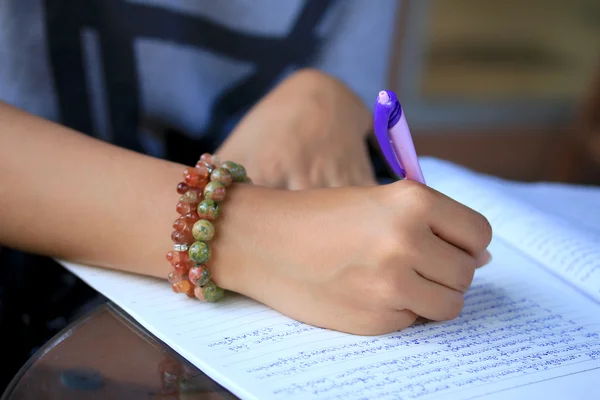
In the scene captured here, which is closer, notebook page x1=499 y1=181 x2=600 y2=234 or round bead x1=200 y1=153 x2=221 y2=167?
round bead x1=200 y1=153 x2=221 y2=167

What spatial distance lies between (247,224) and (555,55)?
2418 mm

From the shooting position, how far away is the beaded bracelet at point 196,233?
468 mm

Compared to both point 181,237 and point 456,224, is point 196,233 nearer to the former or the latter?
point 181,237

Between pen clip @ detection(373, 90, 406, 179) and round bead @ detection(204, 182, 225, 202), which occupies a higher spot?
pen clip @ detection(373, 90, 406, 179)

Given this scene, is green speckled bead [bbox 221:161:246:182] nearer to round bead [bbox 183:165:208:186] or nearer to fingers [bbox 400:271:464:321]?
round bead [bbox 183:165:208:186]

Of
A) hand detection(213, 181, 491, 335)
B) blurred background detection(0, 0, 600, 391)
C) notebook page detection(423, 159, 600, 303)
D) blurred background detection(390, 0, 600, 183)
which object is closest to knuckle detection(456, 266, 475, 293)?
hand detection(213, 181, 491, 335)

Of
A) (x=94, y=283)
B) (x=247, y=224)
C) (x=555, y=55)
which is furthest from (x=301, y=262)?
(x=555, y=55)

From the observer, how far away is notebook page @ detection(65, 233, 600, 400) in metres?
0.40

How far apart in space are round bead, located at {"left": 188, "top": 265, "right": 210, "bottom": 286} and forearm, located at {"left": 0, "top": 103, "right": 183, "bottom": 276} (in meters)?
0.03

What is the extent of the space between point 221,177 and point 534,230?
281 mm

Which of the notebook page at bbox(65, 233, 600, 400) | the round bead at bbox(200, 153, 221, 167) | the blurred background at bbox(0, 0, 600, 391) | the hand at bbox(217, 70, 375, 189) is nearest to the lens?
the notebook page at bbox(65, 233, 600, 400)

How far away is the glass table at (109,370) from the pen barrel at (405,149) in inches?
7.3

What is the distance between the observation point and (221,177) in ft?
1.58

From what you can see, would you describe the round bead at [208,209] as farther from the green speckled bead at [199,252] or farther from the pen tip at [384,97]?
the pen tip at [384,97]
